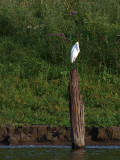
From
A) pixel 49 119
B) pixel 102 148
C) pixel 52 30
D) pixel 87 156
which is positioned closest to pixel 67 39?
pixel 52 30

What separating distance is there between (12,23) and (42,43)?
136 cm

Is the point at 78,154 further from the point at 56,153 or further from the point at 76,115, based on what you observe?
the point at 76,115

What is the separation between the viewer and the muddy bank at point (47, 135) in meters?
9.04

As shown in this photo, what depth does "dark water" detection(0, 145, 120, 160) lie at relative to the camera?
758cm

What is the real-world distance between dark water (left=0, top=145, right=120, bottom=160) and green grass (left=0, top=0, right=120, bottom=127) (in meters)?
0.68

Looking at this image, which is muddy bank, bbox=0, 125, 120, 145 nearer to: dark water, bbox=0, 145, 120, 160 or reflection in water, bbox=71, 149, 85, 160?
dark water, bbox=0, 145, 120, 160

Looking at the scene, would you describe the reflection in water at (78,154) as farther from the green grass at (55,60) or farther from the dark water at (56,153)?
the green grass at (55,60)

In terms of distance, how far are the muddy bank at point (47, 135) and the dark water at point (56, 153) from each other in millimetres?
306

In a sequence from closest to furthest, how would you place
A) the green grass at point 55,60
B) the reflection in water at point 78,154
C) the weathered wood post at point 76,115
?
the reflection in water at point 78,154 → the weathered wood post at point 76,115 → the green grass at point 55,60

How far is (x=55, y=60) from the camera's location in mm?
12602

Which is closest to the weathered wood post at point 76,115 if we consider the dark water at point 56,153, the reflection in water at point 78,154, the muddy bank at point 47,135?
the reflection in water at point 78,154

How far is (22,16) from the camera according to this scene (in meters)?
13.9

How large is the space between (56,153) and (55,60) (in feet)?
16.3

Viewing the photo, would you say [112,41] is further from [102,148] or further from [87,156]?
[87,156]
